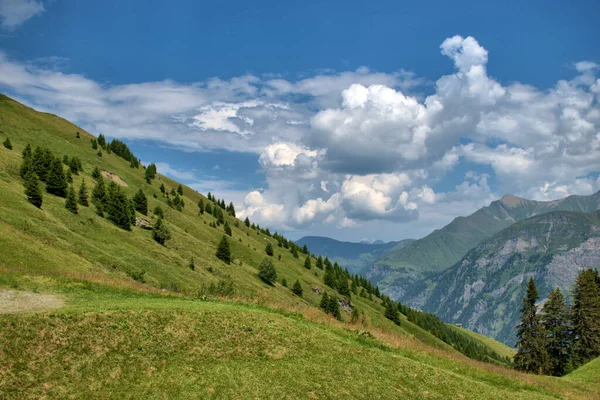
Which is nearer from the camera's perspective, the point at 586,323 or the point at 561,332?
the point at 586,323

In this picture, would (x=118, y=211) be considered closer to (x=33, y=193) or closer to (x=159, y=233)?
(x=159, y=233)

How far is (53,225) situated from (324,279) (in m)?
122

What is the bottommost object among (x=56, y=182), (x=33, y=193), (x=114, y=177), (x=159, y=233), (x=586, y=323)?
(x=159, y=233)

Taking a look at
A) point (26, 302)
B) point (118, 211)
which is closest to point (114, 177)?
point (118, 211)

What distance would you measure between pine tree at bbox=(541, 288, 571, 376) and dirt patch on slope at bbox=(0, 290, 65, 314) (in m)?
76.8

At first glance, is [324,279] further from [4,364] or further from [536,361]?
[4,364]

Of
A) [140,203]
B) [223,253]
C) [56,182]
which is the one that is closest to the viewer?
[56,182]

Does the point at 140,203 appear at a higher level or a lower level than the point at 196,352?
higher

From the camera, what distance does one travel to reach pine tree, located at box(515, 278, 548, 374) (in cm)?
6831

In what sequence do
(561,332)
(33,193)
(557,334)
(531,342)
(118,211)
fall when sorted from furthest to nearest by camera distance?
(118,211) → (531,342) → (557,334) → (561,332) → (33,193)

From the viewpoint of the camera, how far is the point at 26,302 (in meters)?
19.9

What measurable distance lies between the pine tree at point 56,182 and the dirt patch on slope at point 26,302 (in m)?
56.0

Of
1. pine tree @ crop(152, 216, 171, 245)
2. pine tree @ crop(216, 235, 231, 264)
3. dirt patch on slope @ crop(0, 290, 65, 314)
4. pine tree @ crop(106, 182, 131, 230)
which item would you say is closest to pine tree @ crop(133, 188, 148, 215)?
pine tree @ crop(152, 216, 171, 245)

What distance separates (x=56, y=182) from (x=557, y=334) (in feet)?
312
